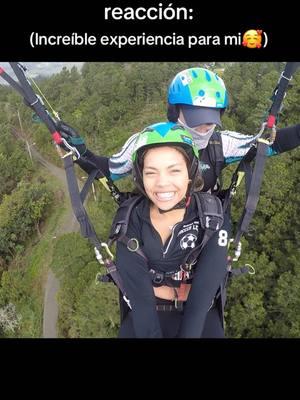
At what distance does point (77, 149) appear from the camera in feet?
10.4

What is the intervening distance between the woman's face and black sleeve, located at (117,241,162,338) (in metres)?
0.39

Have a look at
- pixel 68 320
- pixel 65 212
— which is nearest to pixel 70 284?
pixel 68 320

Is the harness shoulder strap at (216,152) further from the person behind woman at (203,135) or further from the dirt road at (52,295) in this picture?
the dirt road at (52,295)

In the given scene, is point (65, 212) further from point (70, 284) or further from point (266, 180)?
point (266, 180)

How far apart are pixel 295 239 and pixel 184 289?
35.9 ft

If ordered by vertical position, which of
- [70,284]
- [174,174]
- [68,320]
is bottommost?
[68,320]

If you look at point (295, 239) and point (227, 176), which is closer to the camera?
point (227, 176)

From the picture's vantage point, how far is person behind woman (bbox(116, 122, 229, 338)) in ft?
7.93

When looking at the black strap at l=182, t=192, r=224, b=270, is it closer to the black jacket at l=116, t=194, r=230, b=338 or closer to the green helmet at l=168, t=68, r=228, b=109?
the black jacket at l=116, t=194, r=230, b=338

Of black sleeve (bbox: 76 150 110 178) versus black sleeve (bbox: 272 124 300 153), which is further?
black sleeve (bbox: 76 150 110 178)

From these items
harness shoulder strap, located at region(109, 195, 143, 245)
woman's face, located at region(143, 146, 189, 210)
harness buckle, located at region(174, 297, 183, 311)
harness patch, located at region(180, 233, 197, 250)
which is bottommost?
harness buckle, located at region(174, 297, 183, 311)

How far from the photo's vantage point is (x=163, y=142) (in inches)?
95.6

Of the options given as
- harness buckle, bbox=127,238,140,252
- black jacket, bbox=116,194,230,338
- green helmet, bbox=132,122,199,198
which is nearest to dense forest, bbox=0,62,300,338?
green helmet, bbox=132,122,199,198

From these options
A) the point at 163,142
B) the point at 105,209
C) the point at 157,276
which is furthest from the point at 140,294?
the point at 105,209
